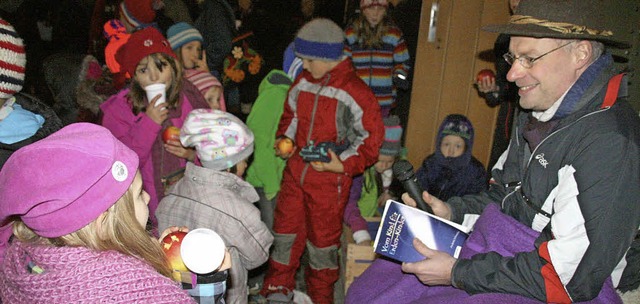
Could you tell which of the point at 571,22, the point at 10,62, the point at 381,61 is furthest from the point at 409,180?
the point at 381,61

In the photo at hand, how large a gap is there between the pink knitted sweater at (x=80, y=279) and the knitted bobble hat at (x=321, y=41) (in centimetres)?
264

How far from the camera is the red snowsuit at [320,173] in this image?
3.74 metres

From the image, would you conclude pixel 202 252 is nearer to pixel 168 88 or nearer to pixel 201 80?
pixel 168 88

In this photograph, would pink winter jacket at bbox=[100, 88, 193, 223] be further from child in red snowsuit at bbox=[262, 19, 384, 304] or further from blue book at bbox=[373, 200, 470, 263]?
blue book at bbox=[373, 200, 470, 263]

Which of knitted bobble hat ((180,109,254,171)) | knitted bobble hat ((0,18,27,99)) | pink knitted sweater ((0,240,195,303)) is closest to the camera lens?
pink knitted sweater ((0,240,195,303))

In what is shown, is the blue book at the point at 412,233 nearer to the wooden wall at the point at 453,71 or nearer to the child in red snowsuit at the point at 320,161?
the child in red snowsuit at the point at 320,161

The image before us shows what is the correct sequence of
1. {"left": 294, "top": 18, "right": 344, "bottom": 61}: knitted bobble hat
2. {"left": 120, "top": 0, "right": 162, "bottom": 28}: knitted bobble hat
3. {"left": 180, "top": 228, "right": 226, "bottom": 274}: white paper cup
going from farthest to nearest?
{"left": 120, "top": 0, "right": 162, "bottom": 28}: knitted bobble hat, {"left": 294, "top": 18, "right": 344, "bottom": 61}: knitted bobble hat, {"left": 180, "top": 228, "right": 226, "bottom": 274}: white paper cup

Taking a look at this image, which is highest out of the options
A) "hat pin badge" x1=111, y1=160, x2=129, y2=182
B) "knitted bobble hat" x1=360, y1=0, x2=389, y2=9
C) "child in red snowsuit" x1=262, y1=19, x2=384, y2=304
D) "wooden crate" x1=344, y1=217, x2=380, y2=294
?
"knitted bobble hat" x1=360, y1=0, x2=389, y2=9

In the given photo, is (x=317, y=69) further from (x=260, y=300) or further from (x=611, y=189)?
(x=611, y=189)

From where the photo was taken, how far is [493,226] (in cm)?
175

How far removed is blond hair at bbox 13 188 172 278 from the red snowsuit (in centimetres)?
238

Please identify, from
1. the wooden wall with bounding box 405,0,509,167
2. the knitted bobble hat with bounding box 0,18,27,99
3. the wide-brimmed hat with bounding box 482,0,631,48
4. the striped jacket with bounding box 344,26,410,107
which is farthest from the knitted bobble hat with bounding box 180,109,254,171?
the wooden wall with bounding box 405,0,509,167

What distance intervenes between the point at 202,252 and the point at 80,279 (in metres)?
0.37

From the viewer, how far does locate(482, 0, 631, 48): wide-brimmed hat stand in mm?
1631
